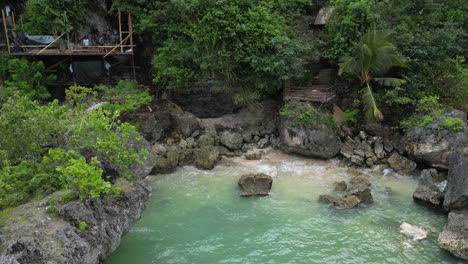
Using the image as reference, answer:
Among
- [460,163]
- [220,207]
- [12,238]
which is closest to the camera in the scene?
[12,238]

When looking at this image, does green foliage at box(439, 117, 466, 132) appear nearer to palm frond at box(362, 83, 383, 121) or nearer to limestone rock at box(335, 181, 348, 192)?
palm frond at box(362, 83, 383, 121)

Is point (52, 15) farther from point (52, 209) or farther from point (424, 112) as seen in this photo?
point (424, 112)

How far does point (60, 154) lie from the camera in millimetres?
11133

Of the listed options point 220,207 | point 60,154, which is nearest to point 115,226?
point 60,154

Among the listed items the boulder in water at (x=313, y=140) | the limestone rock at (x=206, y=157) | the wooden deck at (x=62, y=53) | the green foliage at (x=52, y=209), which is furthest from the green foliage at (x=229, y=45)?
the green foliage at (x=52, y=209)

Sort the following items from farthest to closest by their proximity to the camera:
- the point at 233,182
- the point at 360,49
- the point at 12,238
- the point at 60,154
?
the point at 360,49 < the point at 233,182 < the point at 60,154 < the point at 12,238

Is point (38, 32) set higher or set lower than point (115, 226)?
higher

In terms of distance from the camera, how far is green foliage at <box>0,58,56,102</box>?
71.7 ft

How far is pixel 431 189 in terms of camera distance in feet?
56.0

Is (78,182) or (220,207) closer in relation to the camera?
(78,182)

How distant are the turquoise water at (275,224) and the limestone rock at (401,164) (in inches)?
21.0

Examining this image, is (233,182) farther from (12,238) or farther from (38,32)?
(38,32)

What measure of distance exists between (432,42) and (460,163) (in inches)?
385

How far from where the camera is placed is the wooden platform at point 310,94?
893 inches
